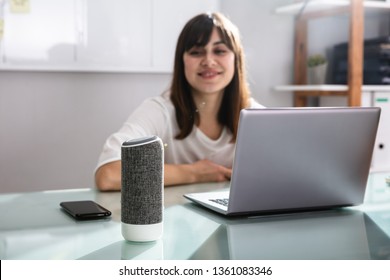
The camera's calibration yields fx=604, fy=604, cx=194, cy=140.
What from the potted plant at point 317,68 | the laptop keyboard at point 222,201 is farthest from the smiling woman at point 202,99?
the potted plant at point 317,68

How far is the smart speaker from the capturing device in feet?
3.49

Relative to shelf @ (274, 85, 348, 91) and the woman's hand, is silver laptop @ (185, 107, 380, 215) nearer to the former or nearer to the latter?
the woman's hand

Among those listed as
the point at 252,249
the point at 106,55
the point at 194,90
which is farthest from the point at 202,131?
the point at 252,249

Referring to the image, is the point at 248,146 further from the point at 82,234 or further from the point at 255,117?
the point at 82,234

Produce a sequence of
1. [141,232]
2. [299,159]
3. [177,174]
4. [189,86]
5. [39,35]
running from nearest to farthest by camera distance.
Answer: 1. [141,232]
2. [299,159]
3. [177,174]
4. [189,86]
5. [39,35]

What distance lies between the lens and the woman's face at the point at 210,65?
2102 millimetres

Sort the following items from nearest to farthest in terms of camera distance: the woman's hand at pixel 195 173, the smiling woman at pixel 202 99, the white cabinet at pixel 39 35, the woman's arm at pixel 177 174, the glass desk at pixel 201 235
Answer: the glass desk at pixel 201 235
the woman's arm at pixel 177 174
the woman's hand at pixel 195 173
the smiling woman at pixel 202 99
the white cabinet at pixel 39 35

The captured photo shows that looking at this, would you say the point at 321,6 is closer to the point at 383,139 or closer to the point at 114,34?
the point at 383,139

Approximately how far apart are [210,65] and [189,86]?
15 centimetres

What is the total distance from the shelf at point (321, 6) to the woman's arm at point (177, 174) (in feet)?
4.76

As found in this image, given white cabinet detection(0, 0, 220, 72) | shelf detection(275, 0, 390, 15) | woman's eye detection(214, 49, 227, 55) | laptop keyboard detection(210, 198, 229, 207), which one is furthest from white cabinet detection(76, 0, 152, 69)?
laptop keyboard detection(210, 198, 229, 207)

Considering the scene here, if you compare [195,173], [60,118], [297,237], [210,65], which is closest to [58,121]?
[60,118]

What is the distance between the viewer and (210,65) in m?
2.09

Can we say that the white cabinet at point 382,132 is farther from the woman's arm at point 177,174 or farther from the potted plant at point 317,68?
the woman's arm at point 177,174
